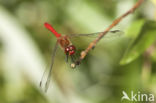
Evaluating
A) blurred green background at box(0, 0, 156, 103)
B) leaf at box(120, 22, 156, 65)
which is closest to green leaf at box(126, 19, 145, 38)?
leaf at box(120, 22, 156, 65)

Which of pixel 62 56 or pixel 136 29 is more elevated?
pixel 62 56

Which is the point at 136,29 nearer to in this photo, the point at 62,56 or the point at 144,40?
the point at 144,40

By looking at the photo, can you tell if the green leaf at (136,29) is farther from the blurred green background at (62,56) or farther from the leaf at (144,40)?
the blurred green background at (62,56)

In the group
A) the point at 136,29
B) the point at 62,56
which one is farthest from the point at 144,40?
the point at 62,56

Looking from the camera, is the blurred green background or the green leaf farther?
the blurred green background

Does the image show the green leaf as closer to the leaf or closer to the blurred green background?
the leaf

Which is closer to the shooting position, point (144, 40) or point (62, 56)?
point (144, 40)

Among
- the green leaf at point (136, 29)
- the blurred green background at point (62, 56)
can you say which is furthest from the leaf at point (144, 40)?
the blurred green background at point (62, 56)

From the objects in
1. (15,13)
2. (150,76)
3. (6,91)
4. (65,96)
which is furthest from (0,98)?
(150,76)

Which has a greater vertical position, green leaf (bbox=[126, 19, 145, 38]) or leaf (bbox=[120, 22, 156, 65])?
green leaf (bbox=[126, 19, 145, 38])
